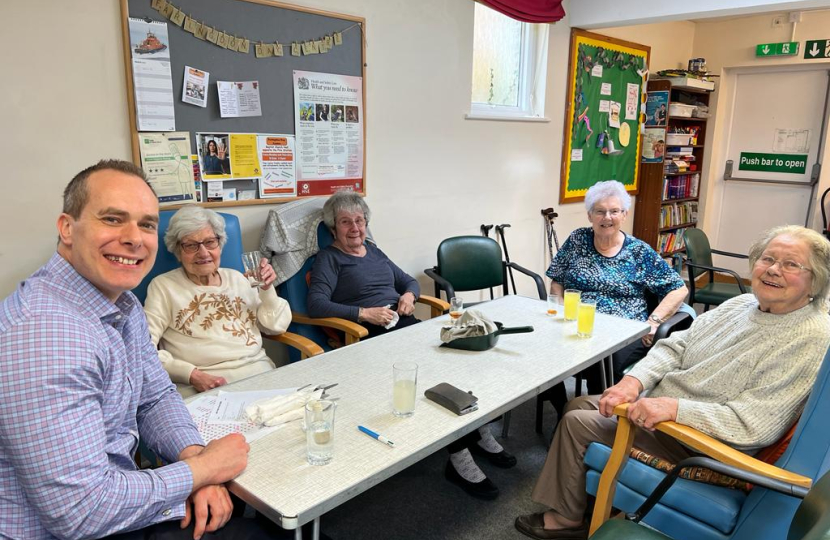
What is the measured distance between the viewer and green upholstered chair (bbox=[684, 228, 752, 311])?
399 centimetres

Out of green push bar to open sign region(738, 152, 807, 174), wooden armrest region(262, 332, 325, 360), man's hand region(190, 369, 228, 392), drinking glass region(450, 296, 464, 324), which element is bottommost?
man's hand region(190, 369, 228, 392)

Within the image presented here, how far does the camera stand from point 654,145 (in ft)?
17.3

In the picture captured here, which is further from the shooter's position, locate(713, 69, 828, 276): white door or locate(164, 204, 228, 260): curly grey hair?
locate(713, 69, 828, 276): white door

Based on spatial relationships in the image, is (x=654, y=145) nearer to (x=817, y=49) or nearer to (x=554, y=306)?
(x=817, y=49)

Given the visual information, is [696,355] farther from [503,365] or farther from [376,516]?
[376,516]

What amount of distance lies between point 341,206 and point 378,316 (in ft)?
1.83

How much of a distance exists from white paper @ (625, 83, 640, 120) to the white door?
5.14 feet

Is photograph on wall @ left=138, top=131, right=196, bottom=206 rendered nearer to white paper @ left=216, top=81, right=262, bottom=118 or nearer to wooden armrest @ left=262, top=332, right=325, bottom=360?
white paper @ left=216, top=81, right=262, bottom=118

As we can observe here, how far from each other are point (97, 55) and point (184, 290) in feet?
3.19

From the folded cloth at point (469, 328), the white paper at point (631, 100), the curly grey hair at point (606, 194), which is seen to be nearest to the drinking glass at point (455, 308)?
the folded cloth at point (469, 328)

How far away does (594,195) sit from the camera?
296 cm

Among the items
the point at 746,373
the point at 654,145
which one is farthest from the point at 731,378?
the point at 654,145

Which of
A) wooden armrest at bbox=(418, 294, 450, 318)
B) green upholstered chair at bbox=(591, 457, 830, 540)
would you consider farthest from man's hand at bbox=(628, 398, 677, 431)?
wooden armrest at bbox=(418, 294, 450, 318)

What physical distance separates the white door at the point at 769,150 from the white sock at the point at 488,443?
13.6 ft
